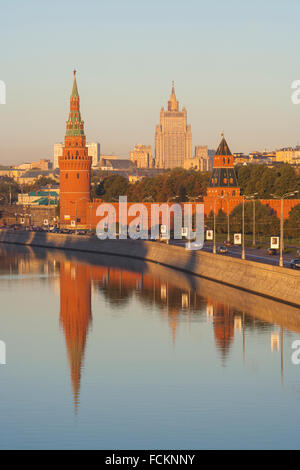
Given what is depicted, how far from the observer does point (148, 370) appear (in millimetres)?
41312

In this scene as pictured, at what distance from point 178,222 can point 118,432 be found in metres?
117

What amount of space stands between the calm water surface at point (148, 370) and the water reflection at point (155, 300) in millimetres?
118

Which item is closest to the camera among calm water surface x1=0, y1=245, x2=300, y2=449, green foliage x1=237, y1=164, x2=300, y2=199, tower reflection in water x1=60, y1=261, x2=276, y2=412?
calm water surface x1=0, y1=245, x2=300, y2=449

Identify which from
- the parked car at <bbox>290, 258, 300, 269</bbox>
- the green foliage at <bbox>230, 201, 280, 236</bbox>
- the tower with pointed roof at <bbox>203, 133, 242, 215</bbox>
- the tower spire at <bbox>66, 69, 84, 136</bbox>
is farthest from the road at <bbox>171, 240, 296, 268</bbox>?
the tower spire at <bbox>66, 69, 84, 136</bbox>

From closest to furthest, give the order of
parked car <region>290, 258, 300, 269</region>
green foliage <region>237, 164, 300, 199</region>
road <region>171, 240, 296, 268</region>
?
parked car <region>290, 258, 300, 269</region> < road <region>171, 240, 296, 268</region> < green foliage <region>237, 164, 300, 199</region>

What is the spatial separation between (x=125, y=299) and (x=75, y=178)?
100 metres

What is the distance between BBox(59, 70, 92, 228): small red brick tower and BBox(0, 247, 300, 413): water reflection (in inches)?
2388

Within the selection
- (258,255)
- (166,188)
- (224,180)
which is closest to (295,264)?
(258,255)

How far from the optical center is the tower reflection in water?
162ft

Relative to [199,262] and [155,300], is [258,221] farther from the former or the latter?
[155,300]

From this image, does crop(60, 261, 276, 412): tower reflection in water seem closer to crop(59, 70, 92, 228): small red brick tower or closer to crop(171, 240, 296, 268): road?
crop(171, 240, 296, 268): road

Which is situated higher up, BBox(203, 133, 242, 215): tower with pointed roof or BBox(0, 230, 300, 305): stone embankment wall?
BBox(203, 133, 242, 215): tower with pointed roof

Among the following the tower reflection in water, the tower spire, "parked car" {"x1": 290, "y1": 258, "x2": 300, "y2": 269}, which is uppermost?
the tower spire

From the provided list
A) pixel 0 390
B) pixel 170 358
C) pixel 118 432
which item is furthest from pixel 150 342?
pixel 118 432
